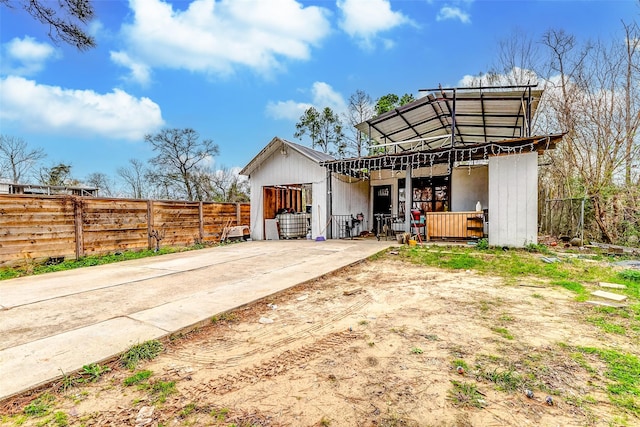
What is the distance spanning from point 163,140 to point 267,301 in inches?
757

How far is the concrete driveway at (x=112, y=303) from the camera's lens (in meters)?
2.34

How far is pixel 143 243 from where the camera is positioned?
8.80 m

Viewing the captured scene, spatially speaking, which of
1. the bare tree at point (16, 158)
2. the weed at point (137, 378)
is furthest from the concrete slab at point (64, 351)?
the bare tree at point (16, 158)

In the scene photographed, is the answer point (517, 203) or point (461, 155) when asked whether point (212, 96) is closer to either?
point (461, 155)

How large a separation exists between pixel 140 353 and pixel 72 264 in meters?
6.25

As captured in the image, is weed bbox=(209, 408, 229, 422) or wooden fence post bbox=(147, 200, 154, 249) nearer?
weed bbox=(209, 408, 229, 422)

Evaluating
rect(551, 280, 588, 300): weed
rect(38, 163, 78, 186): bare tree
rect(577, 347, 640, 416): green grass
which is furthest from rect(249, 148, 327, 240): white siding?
rect(38, 163, 78, 186): bare tree

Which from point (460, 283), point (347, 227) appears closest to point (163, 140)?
point (347, 227)

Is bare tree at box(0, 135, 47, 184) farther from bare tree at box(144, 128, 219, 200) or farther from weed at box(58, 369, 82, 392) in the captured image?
weed at box(58, 369, 82, 392)

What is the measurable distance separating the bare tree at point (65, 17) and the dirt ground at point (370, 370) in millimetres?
3888

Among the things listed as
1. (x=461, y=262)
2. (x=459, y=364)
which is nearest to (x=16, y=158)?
(x=461, y=262)

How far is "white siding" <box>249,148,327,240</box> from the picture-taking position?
36.3ft

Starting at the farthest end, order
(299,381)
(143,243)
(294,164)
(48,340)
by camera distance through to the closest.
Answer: (294,164), (143,243), (48,340), (299,381)

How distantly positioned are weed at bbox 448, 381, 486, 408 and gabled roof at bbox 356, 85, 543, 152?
24.9ft
